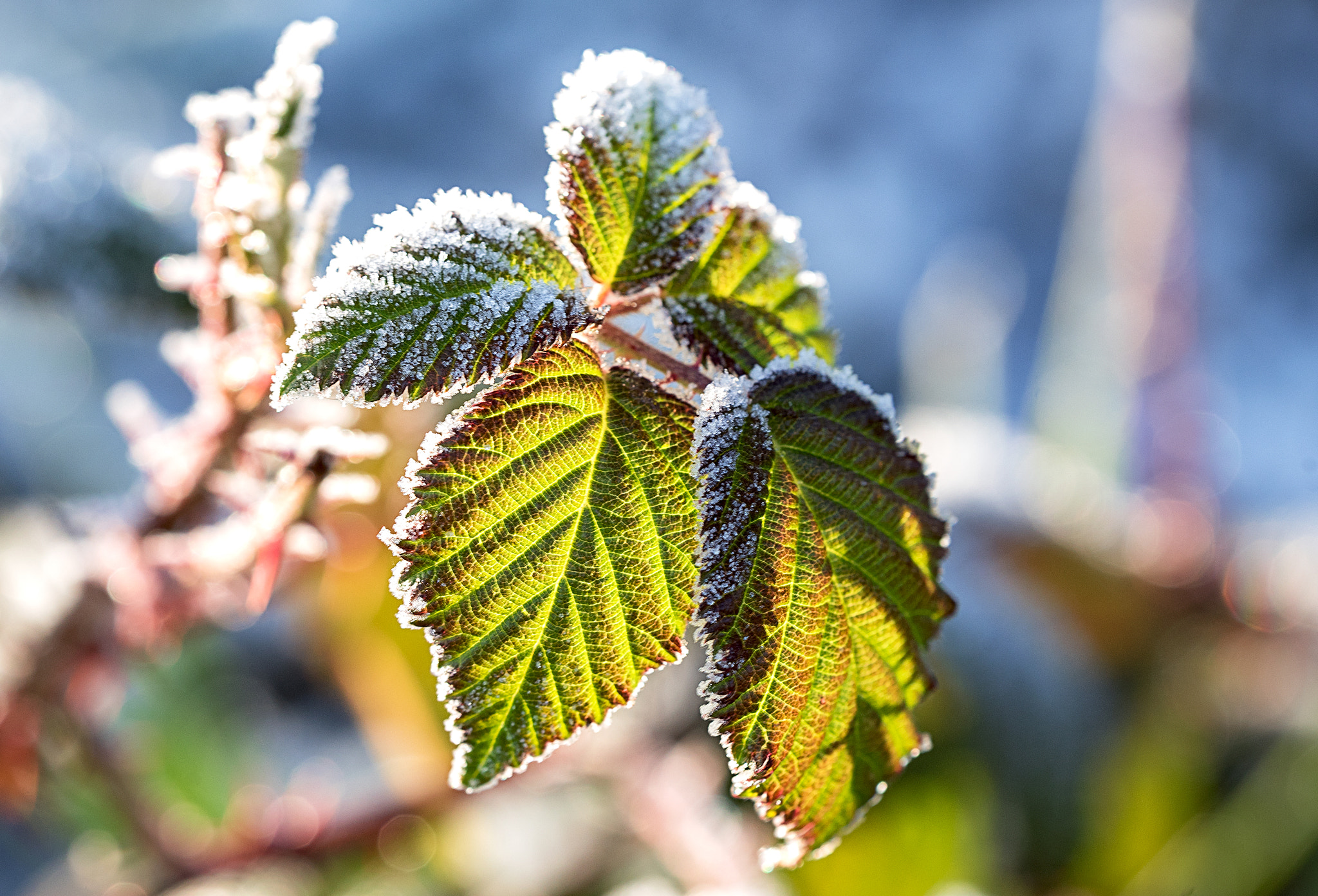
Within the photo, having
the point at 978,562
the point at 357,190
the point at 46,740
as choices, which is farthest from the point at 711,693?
the point at 357,190

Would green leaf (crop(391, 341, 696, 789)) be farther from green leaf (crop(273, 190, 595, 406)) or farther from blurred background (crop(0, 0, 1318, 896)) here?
blurred background (crop(0, 0, 1318, 896))

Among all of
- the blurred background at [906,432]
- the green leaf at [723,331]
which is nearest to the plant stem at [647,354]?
the green leaf at [723,331]

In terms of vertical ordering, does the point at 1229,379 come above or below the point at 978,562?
above

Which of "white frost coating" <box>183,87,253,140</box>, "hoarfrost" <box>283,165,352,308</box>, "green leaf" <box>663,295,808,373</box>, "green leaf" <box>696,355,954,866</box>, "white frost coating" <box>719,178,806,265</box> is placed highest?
"white frost coating" <box>183,87,253,140</box>

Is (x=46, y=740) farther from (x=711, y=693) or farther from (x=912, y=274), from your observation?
(x=912, y=274)

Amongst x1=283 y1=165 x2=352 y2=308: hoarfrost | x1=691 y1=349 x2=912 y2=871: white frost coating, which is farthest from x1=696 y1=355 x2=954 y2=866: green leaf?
x1=283 y1=165 x2=352 y2=308: hoarfrost

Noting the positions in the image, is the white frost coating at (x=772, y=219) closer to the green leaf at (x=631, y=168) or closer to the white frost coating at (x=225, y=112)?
the green leaf at (x=631, y=168)
